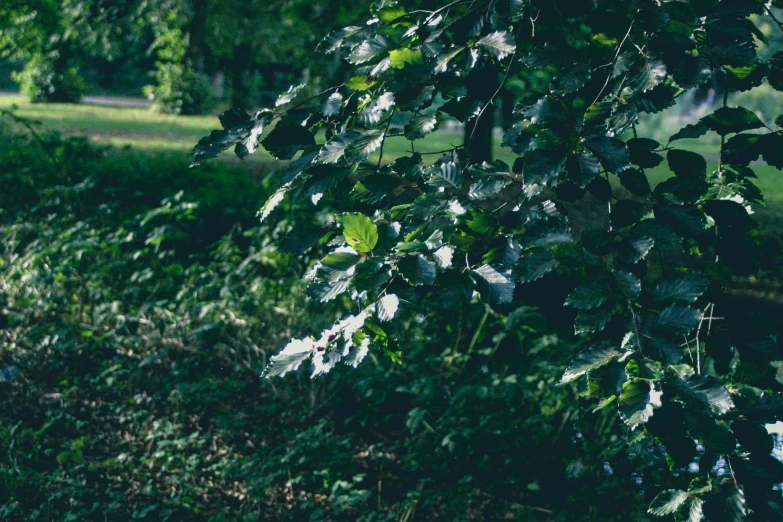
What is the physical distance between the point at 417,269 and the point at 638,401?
1.63 ft

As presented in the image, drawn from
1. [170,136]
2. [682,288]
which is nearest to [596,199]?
[682,288]

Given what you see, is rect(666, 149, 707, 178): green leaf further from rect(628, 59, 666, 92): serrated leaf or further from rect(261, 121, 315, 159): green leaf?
rect(261, 121, 315, 159): green leaf

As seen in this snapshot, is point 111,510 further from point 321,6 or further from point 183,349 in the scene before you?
point 321,6

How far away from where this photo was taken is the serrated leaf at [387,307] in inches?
63.9

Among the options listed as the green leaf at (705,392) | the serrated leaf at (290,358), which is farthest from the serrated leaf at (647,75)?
the serrated leaf at (290,358)

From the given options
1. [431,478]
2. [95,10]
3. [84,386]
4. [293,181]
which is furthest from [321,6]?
[293,181]

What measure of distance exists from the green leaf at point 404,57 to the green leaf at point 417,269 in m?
0.47

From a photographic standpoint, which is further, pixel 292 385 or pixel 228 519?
pixel 292 385

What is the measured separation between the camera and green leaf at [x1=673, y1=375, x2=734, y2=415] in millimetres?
1445

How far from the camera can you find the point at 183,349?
16.2 ft

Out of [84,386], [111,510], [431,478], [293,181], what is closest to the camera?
[293,181]

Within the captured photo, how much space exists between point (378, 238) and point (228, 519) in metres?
2.38

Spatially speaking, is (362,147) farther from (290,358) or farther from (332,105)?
(290,358)

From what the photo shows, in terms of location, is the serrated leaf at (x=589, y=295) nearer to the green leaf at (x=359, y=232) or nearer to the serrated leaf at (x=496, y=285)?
the serrated leaf at (x=496, y=285)
